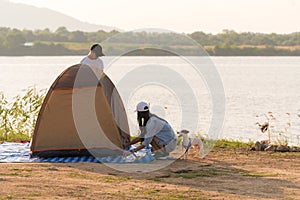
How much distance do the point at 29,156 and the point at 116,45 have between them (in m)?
4.05

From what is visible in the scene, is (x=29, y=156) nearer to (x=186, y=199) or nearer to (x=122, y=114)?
(x=122, y=114)

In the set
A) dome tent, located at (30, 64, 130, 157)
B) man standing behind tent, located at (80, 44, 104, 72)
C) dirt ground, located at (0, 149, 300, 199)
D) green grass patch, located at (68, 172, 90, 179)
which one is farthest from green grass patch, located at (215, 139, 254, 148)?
green grass patch, located at (68, 172, 90, 179)

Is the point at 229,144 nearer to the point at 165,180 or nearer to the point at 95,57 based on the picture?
the point at 95,57

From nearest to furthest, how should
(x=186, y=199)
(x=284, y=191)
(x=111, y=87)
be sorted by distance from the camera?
1. (x=186, y=199)
2. (x=284, y=191)
3. (x=111, y=87)

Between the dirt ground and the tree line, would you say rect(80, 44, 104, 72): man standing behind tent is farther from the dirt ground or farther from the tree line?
the tree line

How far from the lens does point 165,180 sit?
7914 millimetres

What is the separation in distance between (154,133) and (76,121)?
128cm

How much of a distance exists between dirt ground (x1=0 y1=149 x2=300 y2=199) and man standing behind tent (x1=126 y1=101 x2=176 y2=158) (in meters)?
0.35

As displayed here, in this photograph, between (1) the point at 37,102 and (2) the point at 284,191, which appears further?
(1) the point at 37,102

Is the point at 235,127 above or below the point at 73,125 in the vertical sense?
below

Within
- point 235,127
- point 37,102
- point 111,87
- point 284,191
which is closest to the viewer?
point 284,191

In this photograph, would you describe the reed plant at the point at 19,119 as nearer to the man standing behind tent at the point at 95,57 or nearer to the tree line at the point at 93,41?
the man standing behind tent at the point at 95,57

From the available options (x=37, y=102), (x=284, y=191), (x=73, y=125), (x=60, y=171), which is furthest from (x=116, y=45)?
(x=284, y=191)

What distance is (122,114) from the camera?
1078 cm
